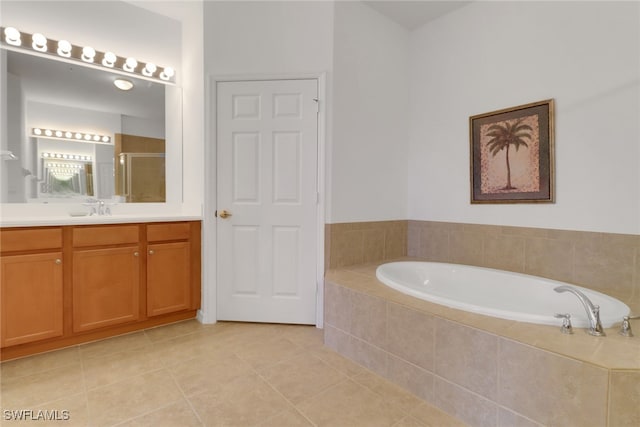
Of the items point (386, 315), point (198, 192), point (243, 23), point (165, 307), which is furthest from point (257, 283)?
point (243, 23)

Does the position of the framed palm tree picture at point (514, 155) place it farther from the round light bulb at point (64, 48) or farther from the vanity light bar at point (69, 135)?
the round light bulb at point (64, 48)

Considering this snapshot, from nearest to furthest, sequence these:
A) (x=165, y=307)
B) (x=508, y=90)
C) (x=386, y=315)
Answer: (x=386, y=315), (x=508, y=90), (x=165, y=307)

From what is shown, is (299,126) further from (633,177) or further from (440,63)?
(633,177)

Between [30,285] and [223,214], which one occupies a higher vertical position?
[223,214]

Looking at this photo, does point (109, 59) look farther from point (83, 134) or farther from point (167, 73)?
point (83, 134)

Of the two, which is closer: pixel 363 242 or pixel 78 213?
pixel 78 213

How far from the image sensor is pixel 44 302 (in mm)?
1902

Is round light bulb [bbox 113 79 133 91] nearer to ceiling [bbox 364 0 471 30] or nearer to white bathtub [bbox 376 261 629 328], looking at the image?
ceiling [bbox 364 0 471 30]

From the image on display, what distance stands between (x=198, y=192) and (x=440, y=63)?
240 cm

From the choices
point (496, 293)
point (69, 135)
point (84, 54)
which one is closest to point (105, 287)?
point (69, 135)

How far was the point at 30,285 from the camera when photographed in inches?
73.0

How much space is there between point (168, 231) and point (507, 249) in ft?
8.53

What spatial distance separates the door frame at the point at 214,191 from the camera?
2.37 m

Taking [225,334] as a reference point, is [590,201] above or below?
above
